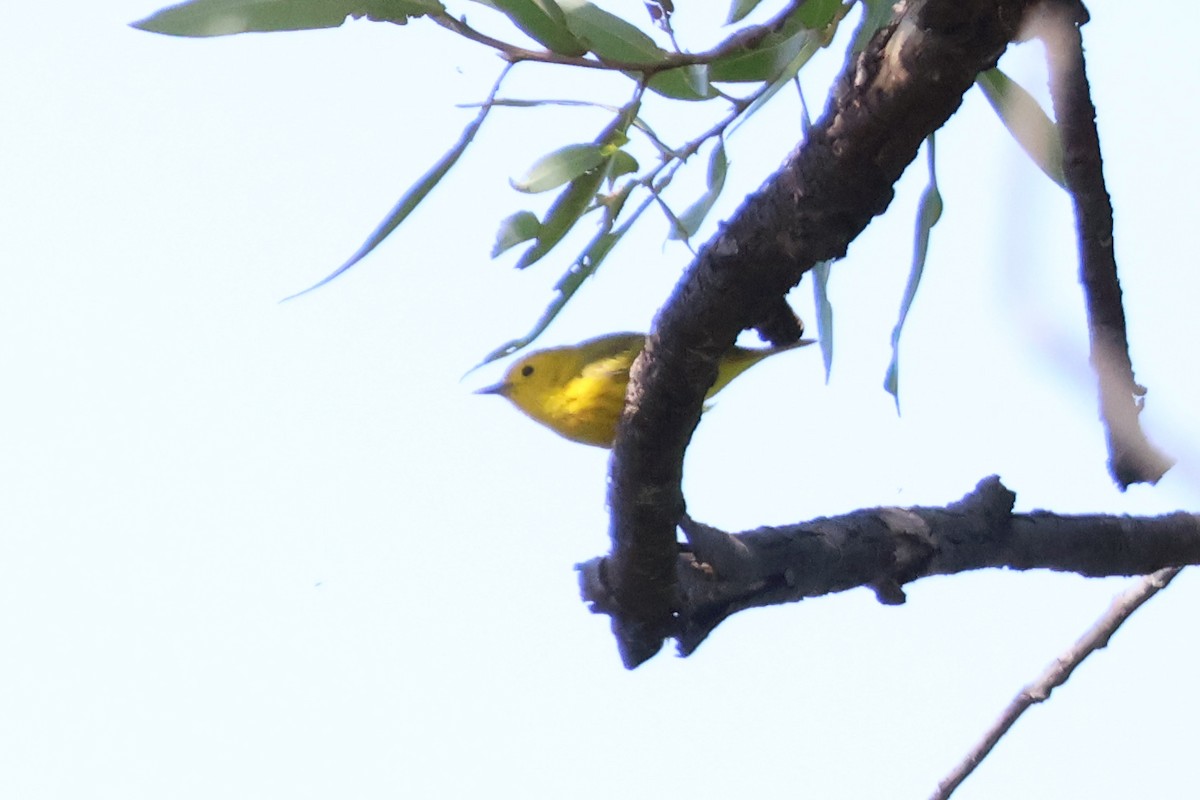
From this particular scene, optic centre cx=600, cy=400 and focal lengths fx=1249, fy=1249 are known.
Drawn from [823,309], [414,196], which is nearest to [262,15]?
[414,196]

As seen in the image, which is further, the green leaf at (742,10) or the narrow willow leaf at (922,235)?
the narrow willow leaf at (922,235)

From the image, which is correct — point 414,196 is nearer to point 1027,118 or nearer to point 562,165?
point 562,165

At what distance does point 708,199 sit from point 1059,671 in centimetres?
111

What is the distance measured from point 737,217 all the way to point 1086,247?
0.53 m

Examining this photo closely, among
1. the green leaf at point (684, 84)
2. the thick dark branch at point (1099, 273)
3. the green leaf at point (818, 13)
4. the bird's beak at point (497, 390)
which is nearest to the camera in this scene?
the thick dark branch at point (1099, 273)

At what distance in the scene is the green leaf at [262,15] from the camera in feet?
5.71

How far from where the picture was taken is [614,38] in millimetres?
1638

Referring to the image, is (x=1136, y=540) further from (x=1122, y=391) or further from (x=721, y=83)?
(x=721, y=83)

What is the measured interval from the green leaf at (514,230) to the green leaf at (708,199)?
0.73 ft

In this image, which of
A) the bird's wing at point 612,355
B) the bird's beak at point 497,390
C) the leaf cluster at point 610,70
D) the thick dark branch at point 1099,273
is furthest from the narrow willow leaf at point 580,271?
the bird's beak at point 497,390

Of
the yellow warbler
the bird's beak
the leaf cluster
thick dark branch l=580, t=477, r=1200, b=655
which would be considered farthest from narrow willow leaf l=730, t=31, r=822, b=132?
the bird's beak

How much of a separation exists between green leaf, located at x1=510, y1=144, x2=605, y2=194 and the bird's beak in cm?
185

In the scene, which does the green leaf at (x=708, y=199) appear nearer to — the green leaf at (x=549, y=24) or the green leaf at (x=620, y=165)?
the green leaf at (x=620, y=165)

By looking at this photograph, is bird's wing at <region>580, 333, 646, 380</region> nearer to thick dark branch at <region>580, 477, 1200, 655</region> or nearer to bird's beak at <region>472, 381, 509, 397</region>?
bird's beak at <region>472, 381, 509, 397</region>
